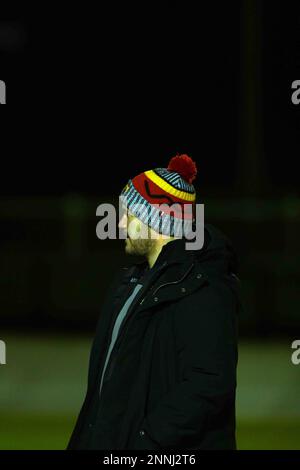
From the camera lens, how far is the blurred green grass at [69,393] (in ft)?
27.7

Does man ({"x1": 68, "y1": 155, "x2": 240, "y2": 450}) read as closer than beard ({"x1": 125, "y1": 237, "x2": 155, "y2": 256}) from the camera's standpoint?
Yes

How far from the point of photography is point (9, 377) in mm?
10242

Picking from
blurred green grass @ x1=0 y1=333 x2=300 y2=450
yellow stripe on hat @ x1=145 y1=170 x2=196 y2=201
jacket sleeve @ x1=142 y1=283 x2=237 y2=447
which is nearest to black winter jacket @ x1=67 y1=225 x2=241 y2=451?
jacket sleeve @ x1=142 y1=283 x2=237 y2=447

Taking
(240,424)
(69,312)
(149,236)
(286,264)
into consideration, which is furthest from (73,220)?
(149,236)

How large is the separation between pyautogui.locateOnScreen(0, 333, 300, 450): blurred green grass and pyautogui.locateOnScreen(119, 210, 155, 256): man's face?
161 inches

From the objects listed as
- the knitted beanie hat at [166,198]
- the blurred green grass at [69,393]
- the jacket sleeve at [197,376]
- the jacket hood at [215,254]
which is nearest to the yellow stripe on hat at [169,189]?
the knitted beanie hat at [166,198]

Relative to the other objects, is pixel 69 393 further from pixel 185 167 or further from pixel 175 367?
pixel 175 367

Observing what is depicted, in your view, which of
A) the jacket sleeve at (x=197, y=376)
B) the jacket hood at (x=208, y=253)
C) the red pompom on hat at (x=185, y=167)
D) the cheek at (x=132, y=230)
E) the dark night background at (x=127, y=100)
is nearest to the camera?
the jacket sleeve at (x=197, y=376)

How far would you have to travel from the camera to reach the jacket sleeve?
387cm

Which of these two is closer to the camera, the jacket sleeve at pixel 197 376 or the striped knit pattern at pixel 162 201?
the jacket sleeve at pixel 197 376

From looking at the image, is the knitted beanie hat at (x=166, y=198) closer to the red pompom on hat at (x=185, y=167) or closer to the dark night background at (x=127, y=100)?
the red pompom on hat at (x=185, y=167)

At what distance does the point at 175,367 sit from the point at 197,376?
0.26 ft

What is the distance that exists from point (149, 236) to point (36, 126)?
105 ft

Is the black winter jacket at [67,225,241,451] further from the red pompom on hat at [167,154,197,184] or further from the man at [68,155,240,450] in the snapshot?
the red pompom on hat at [167,154,197,184]
